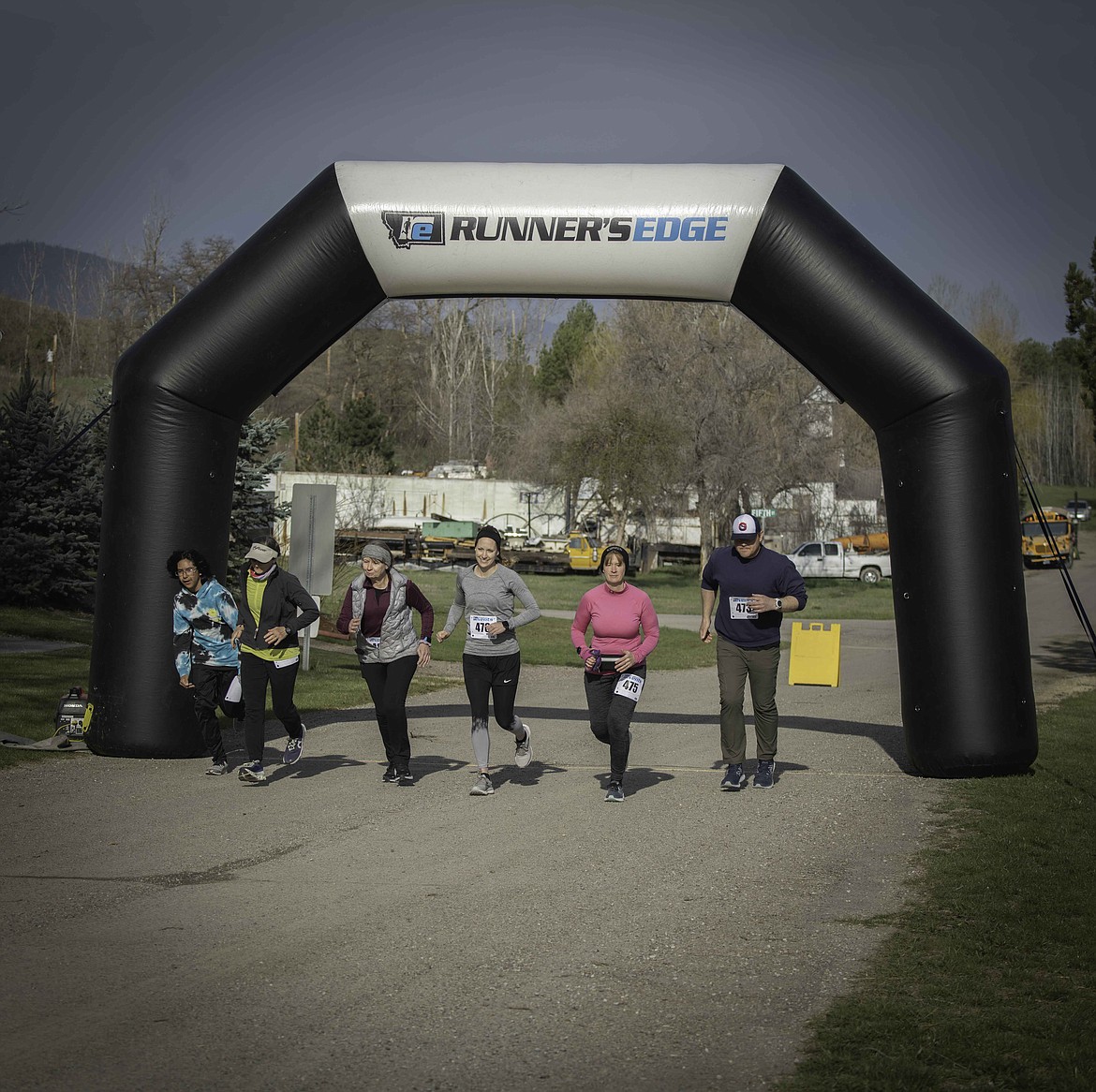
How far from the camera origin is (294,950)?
5770 millimetres

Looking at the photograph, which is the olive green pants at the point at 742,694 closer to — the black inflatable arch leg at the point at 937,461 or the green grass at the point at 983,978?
the black inflatable arch leg at the point at 937,461

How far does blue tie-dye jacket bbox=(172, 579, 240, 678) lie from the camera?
1008cm

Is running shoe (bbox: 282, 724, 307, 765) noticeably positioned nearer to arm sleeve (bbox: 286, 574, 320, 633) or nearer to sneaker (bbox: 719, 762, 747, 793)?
arm sleeve (bbox: 286, 574, 320, 633)

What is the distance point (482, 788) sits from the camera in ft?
31.2

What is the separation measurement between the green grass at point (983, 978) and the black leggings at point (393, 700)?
3926mm

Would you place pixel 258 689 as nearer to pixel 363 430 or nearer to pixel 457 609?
pixel 457 609

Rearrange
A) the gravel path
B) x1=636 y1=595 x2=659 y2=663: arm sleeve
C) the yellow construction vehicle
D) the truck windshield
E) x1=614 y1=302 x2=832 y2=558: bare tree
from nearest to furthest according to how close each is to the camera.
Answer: the gravel path → x1=636 y1=595 x2=659 y2=663: arm sleeve → x1=614 y1=302 x2=832 y2=558: bare tree → the yellow construction vehicle → the truck windshield

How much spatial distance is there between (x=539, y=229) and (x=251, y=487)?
16177mm

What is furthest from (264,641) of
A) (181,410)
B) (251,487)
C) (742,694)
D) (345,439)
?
(345,439)

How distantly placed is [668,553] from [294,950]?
4808 centimetres

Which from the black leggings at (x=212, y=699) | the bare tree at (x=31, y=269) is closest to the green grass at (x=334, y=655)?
the black leggings at (x=212, y=699)

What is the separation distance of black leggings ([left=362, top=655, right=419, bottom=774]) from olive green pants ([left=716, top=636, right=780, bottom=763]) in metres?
2.36

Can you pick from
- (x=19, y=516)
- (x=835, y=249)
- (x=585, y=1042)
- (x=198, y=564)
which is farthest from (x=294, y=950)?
(x=19, y=516)

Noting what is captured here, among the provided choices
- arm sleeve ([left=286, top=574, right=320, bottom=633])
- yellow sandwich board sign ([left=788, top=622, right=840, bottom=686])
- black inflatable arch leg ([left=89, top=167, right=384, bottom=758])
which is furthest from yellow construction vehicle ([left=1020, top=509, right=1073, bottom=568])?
arm sleeve ([left=286, top=574, right=320, bottom=633])
